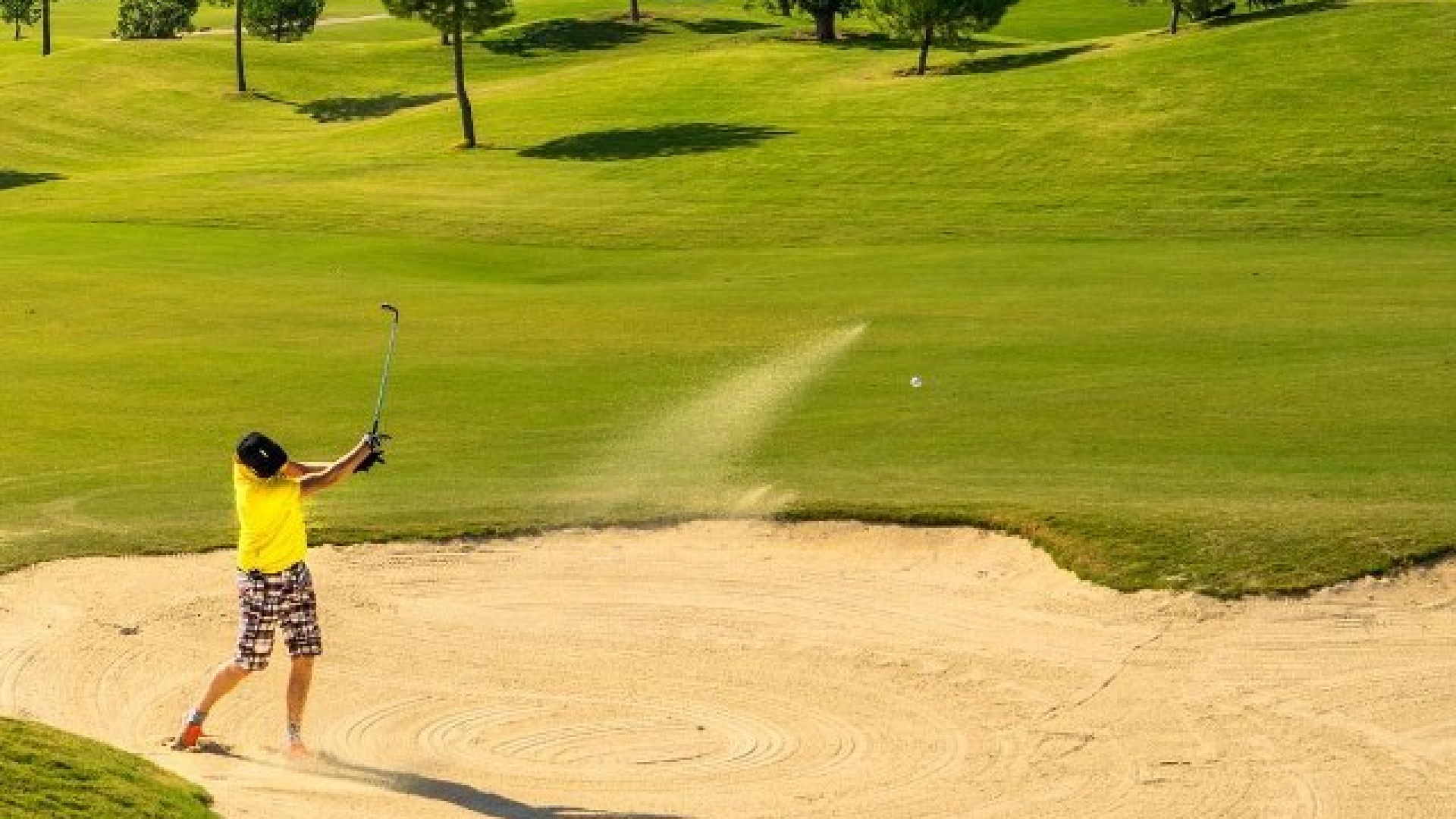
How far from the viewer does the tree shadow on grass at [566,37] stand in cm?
11062

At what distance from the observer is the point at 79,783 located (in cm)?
1438

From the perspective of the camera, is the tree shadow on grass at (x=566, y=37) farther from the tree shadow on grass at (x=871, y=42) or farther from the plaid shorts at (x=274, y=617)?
the plaid shorts at (x=274, y=617)

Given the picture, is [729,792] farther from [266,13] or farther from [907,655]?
[266,13]

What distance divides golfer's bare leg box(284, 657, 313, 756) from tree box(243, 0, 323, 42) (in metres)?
108

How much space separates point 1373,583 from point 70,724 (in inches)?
461

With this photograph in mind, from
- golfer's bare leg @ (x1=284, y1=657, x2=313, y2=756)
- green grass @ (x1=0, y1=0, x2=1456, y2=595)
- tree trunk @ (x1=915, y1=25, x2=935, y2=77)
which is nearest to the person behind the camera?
golfer's bare leg @ (x1=284, y1=657, x2=313, y2=756)

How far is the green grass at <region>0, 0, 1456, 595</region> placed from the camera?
25812mm

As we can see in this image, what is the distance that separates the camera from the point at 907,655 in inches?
796

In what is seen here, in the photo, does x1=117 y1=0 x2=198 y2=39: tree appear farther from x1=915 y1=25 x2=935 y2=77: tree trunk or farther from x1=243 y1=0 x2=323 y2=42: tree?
x1=915 y1=25 x2=935 y2=77: tree trunk

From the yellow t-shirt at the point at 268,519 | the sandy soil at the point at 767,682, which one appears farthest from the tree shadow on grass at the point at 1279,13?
the yellow t-shirt at the point at 268,519

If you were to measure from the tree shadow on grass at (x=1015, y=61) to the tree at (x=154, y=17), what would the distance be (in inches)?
2244

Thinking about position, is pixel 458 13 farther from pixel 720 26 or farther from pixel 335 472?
pixel 335 472

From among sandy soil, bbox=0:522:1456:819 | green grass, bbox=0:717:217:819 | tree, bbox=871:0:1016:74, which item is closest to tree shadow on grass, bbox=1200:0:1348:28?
tree, bbox=871:0:1016:74

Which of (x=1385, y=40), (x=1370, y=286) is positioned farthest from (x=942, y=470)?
(x=1385, y=40)
